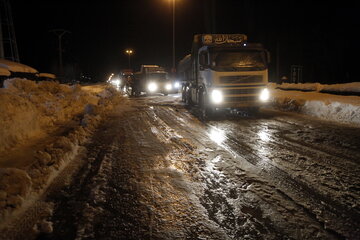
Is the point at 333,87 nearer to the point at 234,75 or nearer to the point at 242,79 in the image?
A: the point at 242,79

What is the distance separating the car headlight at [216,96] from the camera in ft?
39.8

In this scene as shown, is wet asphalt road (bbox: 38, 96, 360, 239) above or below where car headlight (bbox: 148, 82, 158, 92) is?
below

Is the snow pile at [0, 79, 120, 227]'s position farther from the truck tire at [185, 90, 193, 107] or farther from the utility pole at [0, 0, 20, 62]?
the utility pole at [0, 0, 20, 62]

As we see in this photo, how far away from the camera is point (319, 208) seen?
154 inches

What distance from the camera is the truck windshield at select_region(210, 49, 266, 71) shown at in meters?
12.2

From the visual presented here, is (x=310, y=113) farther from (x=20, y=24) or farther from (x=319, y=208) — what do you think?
(x=20, y=24)

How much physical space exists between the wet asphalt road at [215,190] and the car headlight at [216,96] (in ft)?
13.2

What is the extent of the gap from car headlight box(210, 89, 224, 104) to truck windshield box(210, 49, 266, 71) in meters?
0.90

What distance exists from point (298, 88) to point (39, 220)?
19.5m

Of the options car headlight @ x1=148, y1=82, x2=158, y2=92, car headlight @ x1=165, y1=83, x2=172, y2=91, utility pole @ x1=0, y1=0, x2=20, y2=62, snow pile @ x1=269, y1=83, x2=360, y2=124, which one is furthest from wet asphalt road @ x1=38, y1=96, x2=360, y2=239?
utility pole @ x1=0, y1=0, x2=20, y2=62

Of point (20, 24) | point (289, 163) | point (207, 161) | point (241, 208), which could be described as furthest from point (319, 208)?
point (20, 24)

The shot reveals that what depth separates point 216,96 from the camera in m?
12.2

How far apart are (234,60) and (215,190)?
8627 mm

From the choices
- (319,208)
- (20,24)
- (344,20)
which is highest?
(20,24)
